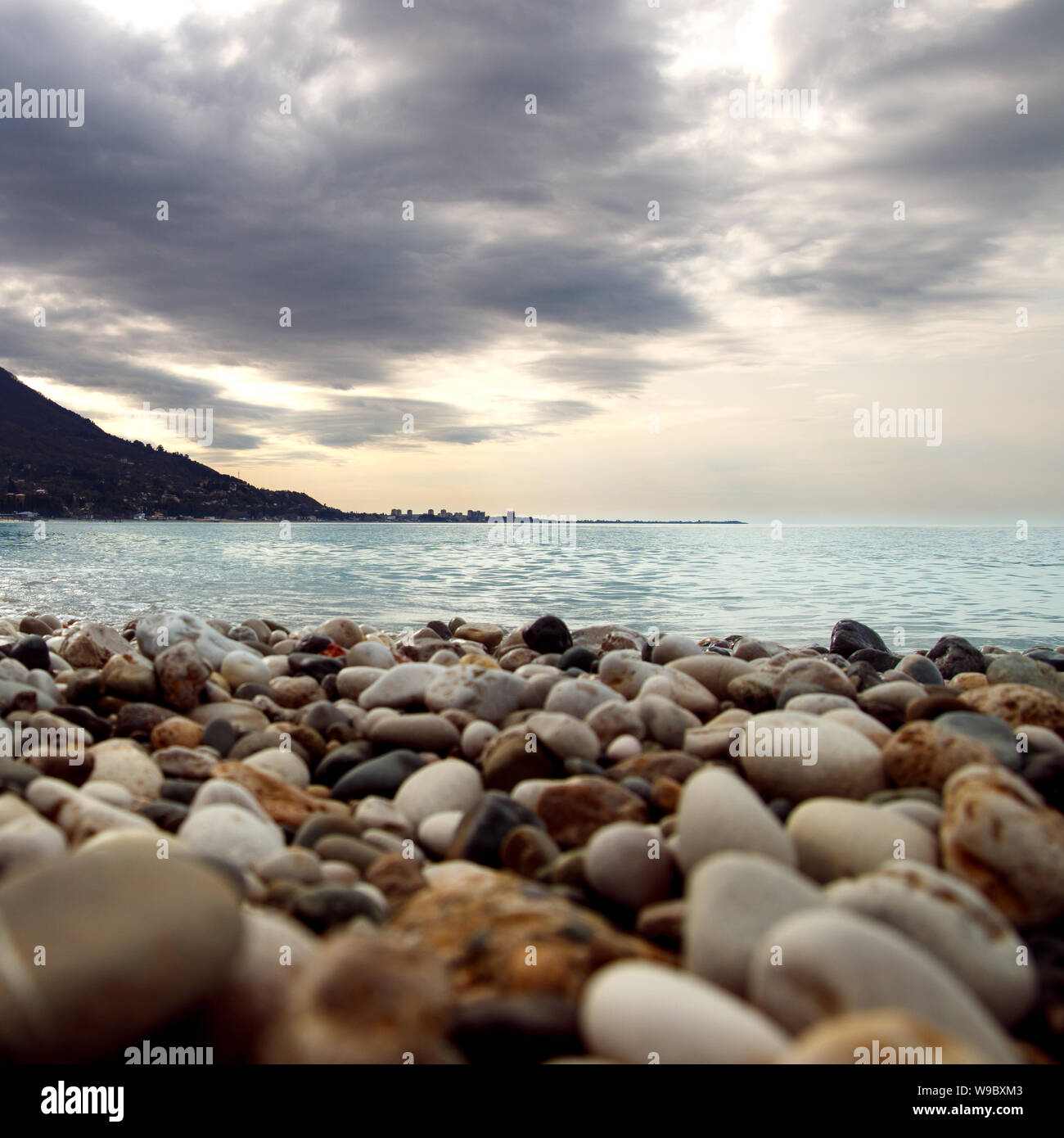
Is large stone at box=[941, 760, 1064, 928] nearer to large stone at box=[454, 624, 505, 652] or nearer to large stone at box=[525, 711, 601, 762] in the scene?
large stone at box=[525, 711, 601, 762]

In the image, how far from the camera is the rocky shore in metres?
1.61

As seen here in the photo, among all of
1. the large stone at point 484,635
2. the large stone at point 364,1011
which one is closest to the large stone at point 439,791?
the large stone at point 364,1011

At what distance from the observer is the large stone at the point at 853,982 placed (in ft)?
5.32

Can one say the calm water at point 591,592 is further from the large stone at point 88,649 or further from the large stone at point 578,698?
the large stone at point 578,698

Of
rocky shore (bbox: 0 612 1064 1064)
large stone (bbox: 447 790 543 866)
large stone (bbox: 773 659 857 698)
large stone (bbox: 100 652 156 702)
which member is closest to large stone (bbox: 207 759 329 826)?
rocky shore (bbox: 0 612 1064 1064)

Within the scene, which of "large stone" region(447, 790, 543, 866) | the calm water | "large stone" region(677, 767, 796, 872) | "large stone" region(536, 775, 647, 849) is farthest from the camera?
the calm water

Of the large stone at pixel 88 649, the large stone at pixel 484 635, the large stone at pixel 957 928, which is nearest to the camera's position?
the large stone at pixel 957 928

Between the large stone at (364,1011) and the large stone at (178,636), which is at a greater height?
the large stone at (178,636)

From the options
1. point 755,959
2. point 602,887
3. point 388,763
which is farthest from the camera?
point 388,763

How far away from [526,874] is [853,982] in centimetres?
123
